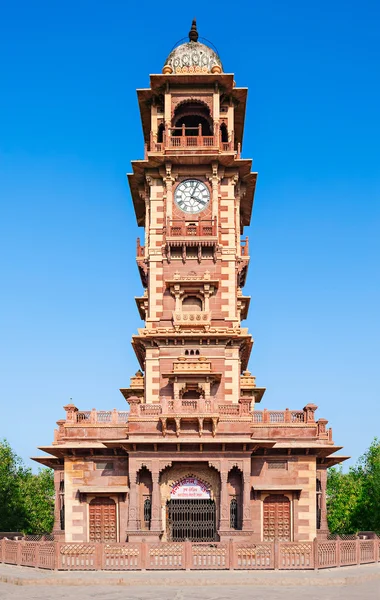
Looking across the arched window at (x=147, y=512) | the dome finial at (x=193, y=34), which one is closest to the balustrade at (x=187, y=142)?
the dome finial at (x=193, y=34)

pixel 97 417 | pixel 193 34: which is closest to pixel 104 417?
pixel 97 417

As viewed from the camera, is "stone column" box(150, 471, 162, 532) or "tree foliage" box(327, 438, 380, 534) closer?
"stone column" box(150, 471, 162, 532)

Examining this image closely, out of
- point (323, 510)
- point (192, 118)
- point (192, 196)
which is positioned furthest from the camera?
point (192, 118)

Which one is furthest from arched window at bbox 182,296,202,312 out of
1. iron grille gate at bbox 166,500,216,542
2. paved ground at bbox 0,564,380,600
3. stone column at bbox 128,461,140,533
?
paved ground at bbox 0,564,380,600

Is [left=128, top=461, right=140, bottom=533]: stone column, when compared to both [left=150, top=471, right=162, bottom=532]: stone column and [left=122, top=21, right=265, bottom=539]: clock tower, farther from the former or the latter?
[left=150, top=471, right=162, bottom=532]: stone column

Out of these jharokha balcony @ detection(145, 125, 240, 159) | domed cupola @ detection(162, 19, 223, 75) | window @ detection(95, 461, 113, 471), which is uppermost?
domed cupola @ detection(162, 19, 223, 75)

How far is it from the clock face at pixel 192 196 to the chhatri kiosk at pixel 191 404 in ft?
0.22

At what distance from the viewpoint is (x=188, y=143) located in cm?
4716

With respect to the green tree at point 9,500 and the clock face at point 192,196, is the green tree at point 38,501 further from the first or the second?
the clock face at point 192,196

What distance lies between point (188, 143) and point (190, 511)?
19.9 m

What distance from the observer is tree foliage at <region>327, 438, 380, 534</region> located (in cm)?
6203

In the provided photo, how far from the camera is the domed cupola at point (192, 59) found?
158 ft

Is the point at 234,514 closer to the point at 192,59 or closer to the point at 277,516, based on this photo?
the point at 277,516

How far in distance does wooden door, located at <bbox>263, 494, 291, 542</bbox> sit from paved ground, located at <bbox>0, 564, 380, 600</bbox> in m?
9.40
